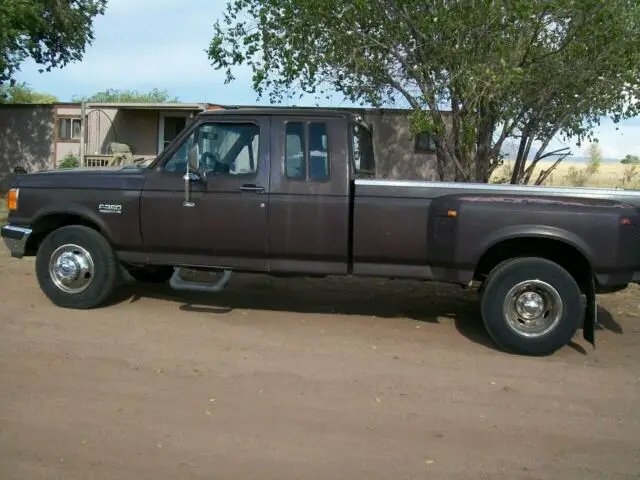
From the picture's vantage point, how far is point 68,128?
20562 millimetres

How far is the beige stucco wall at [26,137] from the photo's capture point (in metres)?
20.7

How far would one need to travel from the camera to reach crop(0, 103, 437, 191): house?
1883 centimetres

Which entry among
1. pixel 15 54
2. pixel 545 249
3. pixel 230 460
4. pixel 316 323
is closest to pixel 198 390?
pixel 230 460

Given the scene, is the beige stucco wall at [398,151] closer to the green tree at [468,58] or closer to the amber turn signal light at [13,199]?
the green tree at [468,58]

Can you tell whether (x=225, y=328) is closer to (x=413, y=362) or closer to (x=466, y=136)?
(x=413, y=362)

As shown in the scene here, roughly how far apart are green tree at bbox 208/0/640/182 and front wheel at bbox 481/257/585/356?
327 cm

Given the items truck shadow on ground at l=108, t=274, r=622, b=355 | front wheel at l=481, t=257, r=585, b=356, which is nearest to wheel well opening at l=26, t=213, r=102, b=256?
truck shadow on ground at l=108, t=274, r=622, b=355

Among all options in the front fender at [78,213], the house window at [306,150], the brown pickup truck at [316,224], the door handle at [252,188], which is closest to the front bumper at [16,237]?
the brown pickup truck at [316,224]

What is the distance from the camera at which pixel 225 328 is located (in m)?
6.50

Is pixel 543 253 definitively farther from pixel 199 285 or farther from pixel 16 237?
pixel 16 237

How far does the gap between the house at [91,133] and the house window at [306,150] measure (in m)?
11.0

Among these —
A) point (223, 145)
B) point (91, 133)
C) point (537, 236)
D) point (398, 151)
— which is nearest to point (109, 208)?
point (223, 145)

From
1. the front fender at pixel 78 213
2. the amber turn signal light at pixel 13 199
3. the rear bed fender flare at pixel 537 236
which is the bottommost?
the rear bed fender flare at pixel 537 236

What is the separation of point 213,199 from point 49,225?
195 cm
